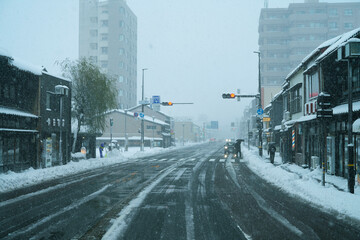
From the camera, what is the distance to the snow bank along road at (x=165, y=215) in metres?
6.53

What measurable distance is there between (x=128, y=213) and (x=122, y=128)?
54.9 m

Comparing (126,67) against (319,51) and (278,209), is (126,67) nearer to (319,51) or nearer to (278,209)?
(319,51)

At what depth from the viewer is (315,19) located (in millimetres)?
85188

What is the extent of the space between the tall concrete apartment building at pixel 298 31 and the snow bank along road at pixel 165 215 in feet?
256

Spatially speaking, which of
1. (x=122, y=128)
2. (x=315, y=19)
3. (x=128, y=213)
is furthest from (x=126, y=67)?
(x=128, y=213)

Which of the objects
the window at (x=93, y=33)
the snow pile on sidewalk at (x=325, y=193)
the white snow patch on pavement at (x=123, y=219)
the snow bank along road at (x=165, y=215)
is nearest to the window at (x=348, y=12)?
the window at (x=93, y=33)

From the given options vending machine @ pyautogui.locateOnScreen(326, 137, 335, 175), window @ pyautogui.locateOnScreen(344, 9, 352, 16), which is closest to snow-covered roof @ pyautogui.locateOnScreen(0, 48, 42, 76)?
vending machine @ pyautogui.locateOnScreen(326, 137, 335, 175)

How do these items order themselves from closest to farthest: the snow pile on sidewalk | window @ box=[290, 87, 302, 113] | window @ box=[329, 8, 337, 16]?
the snow pile on sidewalk < window @ box=[290, 87, 302, 113] < window @ box=[329, 8, 337, 16]

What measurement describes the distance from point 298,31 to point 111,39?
174ft

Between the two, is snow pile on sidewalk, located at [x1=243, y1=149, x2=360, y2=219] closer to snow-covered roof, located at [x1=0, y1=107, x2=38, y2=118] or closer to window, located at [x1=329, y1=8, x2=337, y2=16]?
snow-covered roof, located at [x1=0, y1=107, x2=38, y2=118]

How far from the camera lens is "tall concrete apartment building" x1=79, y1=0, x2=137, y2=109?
79125 millimetres

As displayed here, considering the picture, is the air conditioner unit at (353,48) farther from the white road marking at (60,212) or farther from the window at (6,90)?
the window at (6,90)

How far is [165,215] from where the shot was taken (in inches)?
316

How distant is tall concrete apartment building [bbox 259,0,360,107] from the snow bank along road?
78.0 m
